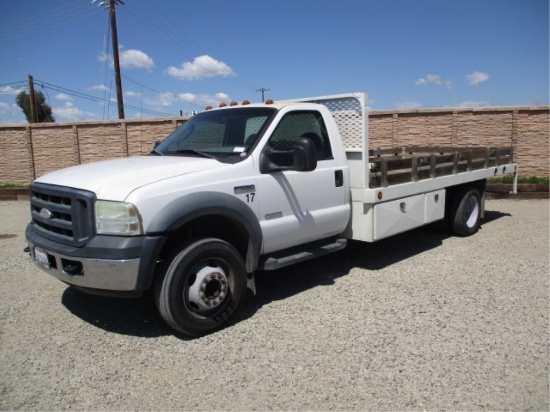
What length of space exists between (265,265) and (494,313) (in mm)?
2235

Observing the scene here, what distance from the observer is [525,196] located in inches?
448

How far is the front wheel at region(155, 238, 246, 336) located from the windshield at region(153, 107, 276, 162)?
0.93m

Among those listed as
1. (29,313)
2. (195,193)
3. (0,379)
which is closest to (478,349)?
(195,193)

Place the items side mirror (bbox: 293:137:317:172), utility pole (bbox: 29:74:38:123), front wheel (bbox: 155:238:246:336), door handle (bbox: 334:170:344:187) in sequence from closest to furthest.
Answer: front wheel (bbox: 155:238:246:336)
side mirror (bbox: 293:137:317:172)
door handle (bbox: 334:170:344:187)
utility pole (bbox: 29:74:38:123)

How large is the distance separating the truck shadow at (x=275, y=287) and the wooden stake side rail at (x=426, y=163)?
115cm

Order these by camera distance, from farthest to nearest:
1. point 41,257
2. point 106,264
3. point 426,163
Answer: point 426,163, point 41,257, point 106,264

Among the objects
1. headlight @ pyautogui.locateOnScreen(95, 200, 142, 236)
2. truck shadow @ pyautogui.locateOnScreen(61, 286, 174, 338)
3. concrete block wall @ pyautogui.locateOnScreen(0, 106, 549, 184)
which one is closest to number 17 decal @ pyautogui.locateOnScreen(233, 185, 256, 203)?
headlight @ pyautogui.locateOnScreen(95, 200, 142, 236)

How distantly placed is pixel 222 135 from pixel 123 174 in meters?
1.32

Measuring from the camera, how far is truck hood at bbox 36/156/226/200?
3.73 m

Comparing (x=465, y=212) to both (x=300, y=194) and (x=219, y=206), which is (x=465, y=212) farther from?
(x=219, y=206)

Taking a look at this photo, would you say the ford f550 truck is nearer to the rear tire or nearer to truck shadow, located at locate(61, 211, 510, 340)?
truck shadow, located at locate(61, 211, 510, 340)

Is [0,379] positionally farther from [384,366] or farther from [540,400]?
[540,400]

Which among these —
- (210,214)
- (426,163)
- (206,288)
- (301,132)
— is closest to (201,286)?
(206,288)

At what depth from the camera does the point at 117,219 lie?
3.67 m
